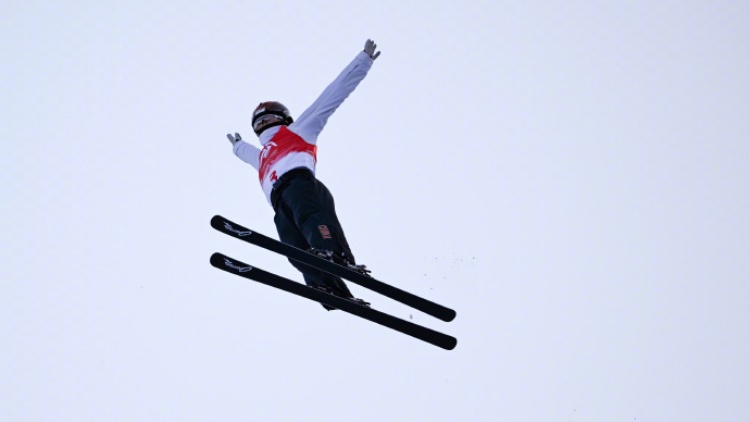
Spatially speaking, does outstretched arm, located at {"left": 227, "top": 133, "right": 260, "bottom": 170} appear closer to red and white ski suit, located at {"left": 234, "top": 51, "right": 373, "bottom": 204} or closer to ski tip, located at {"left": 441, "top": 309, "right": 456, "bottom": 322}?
red and white ski suit, located at {"left": 234, "top": 51, "right": 373, "bottom": 204}

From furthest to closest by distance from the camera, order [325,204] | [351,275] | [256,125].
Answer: [256,125] < [325,204] < [351,275]

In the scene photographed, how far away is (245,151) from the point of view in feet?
30.8

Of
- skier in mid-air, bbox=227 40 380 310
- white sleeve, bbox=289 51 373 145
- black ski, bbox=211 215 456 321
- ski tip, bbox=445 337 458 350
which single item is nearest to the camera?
black ski, bbox=211 215 456 321

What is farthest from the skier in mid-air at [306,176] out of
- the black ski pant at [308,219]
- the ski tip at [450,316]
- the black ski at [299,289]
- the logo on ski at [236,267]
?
the ski tip at [450,316]

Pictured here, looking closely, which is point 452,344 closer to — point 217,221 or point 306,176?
point 306,176

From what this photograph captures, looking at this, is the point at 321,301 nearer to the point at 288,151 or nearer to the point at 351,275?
the point at 351,275

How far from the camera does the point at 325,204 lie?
801 cm

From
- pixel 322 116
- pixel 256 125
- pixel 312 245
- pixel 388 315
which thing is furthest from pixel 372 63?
pixel 388 315

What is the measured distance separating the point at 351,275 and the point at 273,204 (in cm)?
133

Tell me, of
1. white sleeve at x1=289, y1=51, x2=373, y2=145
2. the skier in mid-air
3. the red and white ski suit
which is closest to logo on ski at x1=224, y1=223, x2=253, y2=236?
the skier in mid-air

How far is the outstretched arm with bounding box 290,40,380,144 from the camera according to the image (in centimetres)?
828

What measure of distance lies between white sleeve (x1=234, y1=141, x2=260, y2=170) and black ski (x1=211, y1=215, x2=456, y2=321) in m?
1.54

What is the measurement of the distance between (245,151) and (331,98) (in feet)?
5.04

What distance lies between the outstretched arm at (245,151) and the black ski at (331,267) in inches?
60.7
